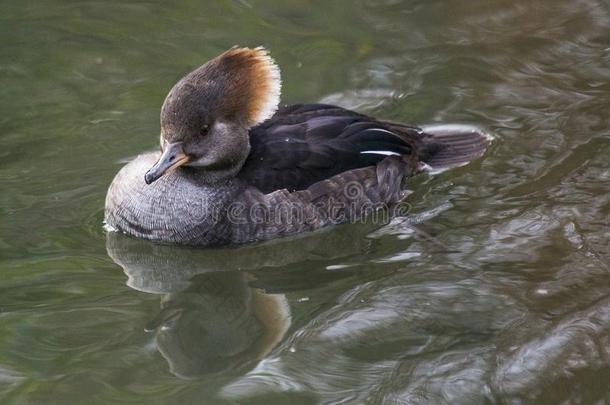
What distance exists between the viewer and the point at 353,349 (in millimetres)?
5605

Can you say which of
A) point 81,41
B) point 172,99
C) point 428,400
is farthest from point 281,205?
point 81,41

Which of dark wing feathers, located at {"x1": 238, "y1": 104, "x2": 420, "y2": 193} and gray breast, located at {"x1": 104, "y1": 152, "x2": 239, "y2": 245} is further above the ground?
dark wing feathers, located at {"x1": 238, "y1": 104, "x2": 420, "y2": 193}

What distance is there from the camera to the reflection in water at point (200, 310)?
562 cm

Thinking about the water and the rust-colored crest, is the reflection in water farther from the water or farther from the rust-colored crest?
the rust-colored crest

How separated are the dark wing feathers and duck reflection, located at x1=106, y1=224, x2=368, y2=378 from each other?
1.42 ft

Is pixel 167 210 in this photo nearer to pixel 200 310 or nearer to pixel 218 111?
pixel 218 111

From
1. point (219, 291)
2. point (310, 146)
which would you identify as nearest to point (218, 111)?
point (310, 146)

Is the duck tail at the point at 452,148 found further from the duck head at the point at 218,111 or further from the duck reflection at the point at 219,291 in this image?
the duck head at the point at 218,111

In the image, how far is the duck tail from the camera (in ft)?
24.9

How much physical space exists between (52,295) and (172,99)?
135 centimetres

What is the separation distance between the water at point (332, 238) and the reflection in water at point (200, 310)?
0.02 meters

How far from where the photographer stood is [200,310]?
6.19 metres

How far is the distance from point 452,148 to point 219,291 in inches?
86.3

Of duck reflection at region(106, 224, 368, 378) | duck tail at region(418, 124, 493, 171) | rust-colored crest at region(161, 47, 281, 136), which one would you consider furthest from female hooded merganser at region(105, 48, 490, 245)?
duck tail at region(418, 124, 493, 171)
